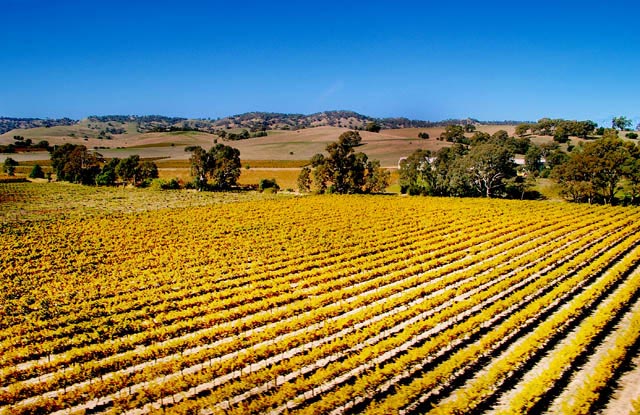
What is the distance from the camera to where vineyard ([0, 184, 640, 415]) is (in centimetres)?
1429

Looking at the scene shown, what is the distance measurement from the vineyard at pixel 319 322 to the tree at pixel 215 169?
4435cm

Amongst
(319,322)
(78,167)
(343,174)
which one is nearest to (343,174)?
(343,174)

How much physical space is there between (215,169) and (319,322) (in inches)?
2696

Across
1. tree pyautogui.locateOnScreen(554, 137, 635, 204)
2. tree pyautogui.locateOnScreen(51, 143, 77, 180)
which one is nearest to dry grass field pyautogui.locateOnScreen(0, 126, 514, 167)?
tree pyautogui.locateOnScreen(51, 143, 77, 180)

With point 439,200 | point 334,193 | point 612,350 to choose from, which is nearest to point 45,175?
point 334,193

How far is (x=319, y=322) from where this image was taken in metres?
20.3

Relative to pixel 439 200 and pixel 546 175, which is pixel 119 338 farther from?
pixel 546 175

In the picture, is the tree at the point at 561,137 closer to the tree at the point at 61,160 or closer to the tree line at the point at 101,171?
the tree line at the point at 101,171

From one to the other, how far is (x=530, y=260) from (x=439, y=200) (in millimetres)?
34039

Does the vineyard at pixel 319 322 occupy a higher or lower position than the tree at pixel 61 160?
lower

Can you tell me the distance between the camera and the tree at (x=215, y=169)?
83.6 meters

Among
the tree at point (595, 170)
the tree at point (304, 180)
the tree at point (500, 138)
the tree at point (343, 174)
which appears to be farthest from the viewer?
the tree at point (500, 138)

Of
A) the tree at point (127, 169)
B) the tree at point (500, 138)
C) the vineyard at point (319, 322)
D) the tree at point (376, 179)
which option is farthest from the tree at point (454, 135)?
the vineyard at point (319, 322)

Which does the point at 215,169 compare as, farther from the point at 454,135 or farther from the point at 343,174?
the point at 454,135
